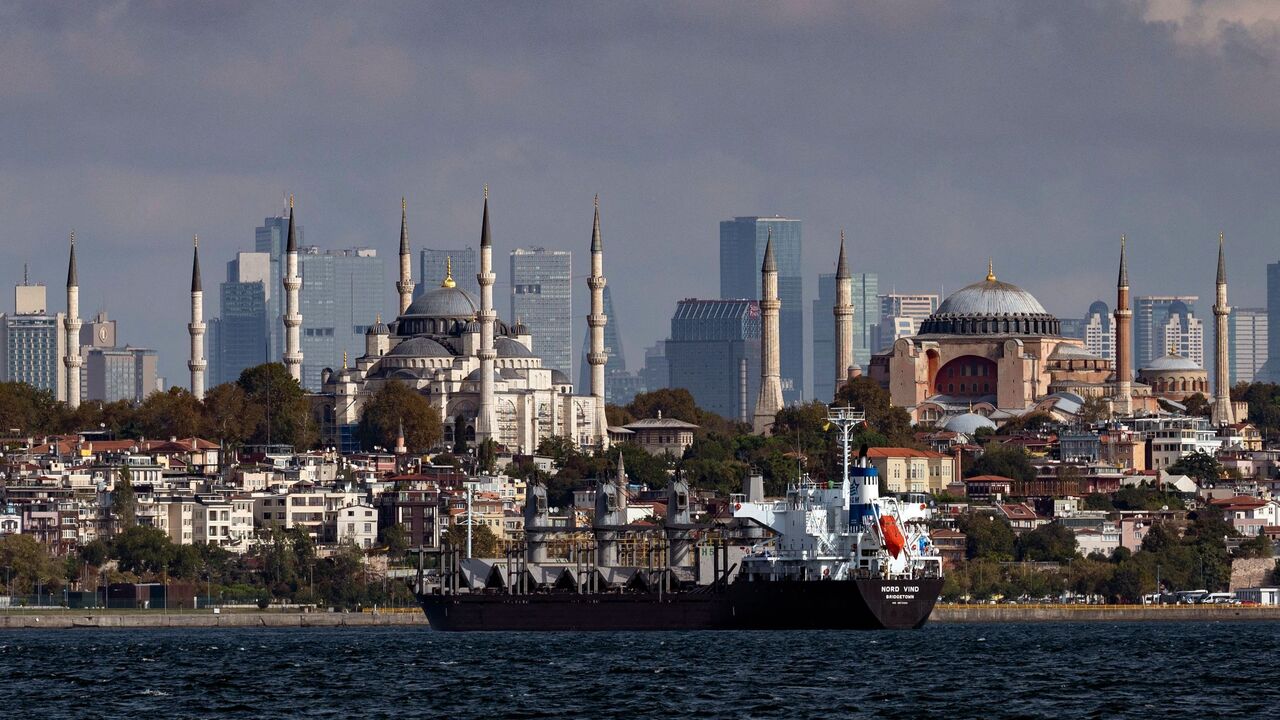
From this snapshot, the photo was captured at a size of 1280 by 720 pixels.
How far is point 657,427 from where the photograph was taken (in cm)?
15212

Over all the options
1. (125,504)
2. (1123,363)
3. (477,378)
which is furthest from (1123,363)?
(125,504)

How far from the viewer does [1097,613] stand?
106688 millimetres

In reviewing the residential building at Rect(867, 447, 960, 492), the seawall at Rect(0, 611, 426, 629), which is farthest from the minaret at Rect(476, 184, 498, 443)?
the seawall at Rect(0, 611, 426, 629)

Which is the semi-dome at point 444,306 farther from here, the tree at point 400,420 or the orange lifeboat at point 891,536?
the orange lifeboat at point 891,536

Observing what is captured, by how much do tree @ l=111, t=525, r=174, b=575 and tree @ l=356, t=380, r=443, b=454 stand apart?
28.1 meters

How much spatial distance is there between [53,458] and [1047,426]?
4492 cm

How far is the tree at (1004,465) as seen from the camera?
136m

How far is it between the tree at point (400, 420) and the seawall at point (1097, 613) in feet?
134

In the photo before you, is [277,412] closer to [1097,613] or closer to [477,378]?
[477,378]

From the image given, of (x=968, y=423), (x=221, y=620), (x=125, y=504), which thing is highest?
(x=968, y=423)

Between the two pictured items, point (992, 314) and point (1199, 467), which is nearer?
point (1199, 467)

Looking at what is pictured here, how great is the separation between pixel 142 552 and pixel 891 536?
38.3 m

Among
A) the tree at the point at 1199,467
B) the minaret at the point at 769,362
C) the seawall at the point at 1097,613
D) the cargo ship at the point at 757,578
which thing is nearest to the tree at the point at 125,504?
the cargo ship at the point at 757,578

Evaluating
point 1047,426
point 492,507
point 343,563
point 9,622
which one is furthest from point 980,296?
point 9,622
